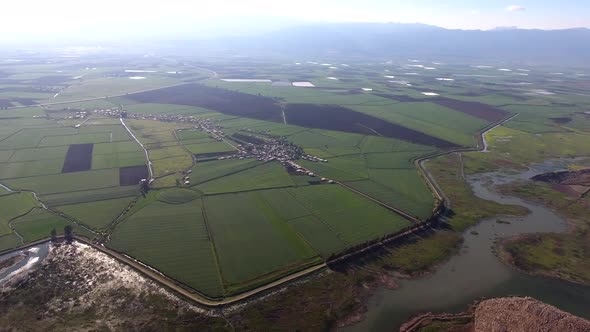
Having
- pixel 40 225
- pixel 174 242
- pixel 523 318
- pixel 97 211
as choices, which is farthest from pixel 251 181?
pixel 523 318

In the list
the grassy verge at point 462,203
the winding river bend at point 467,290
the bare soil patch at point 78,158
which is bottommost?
the winding river bend at point 467,290

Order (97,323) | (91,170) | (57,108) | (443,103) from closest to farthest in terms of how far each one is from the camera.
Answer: (97,323), (91,170), (57,108), (443,103)

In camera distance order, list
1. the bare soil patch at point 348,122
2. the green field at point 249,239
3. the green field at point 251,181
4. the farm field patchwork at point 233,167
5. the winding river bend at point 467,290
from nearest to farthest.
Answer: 1. the winding river bend at point 467,290
2. the green field at point 249,239
3. the farm field patchwork at point 233,167
4. the green field at point 251,181
5. the bare soil patch at point 348,122

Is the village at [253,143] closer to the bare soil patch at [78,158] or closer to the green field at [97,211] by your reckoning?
the green field at [97,211]

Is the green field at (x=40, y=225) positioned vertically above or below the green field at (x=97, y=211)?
below

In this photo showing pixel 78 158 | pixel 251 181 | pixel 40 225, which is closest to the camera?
pixel 40 225

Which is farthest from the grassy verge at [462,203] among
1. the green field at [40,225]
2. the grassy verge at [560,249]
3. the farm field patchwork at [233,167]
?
the green field at [40,225]

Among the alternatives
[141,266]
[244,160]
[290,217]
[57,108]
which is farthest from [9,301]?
[57,108]

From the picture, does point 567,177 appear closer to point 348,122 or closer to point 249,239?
point 348,122

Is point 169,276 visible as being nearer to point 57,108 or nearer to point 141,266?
point 141,266
